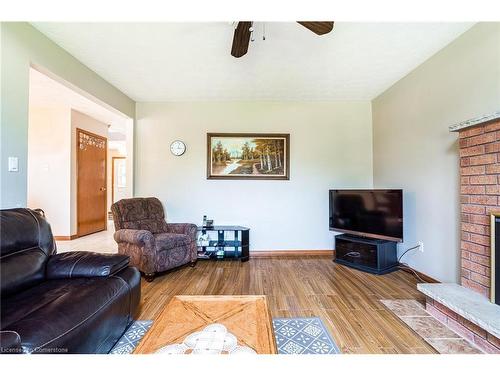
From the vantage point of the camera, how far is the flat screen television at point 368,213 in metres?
2.71

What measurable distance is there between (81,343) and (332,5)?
5.69 feet

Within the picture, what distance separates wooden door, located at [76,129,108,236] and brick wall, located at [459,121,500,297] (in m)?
5.74

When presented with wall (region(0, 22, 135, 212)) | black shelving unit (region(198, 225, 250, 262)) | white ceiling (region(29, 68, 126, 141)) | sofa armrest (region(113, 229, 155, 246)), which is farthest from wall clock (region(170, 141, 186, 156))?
wall (region(0, 22, 135, 212))

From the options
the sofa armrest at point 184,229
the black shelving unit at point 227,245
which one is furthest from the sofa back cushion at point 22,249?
the black shelving unit at point 227,245

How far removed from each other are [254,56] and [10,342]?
2.74 m

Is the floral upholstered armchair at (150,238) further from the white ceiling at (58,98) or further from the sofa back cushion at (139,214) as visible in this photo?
the white ceiling at (58,98)

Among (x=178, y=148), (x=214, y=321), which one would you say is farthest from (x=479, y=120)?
(x=178, y=148)

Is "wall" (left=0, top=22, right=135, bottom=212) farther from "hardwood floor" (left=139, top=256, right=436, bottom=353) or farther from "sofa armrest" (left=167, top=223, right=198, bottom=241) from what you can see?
"sofa armrest" (left=167, top=223, right=198, bottom=241)

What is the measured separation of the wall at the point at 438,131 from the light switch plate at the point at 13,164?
3889 mm

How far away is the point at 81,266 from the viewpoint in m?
1.57

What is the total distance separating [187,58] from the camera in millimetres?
2465

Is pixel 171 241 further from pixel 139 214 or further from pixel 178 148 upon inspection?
pixel 178 148

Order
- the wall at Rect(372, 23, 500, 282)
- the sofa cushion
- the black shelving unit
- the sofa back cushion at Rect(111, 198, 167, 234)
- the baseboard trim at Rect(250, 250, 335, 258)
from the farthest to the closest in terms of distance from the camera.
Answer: the baseboard trim at Rect(250, 250, 335, 258)
the black shelving unit
the sofa back cushion at Rect(111, 198, 167, 234)
the wall at Rect(372, 23, 500, 282)
the sofa cushion

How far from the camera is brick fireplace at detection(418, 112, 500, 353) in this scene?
153 centimetres
